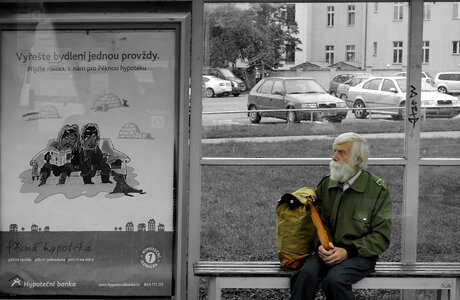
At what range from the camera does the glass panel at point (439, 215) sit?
240 inches

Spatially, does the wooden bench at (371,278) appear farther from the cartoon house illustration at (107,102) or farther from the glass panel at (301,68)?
the cartoon house illustration at (107,102)

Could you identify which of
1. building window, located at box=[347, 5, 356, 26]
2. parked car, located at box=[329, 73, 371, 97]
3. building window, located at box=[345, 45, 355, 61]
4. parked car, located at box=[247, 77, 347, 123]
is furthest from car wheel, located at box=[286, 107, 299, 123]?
building window, located at box=[347, 5, 356, 26]

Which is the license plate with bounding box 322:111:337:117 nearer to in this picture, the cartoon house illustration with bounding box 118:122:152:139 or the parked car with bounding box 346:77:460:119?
the parked car with bounding box 346:77:460:119

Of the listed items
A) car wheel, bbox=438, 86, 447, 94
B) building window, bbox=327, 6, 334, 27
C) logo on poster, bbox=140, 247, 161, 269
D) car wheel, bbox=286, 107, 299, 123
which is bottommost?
logo on poster, bbox=140, 247, 161, 269

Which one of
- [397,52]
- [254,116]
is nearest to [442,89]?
[397,52]

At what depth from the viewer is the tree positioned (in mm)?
6023

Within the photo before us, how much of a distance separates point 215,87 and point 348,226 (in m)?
1.47

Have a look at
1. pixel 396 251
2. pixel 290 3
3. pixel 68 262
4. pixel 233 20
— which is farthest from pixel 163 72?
pixel 396 251

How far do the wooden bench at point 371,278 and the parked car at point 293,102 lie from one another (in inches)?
45.6

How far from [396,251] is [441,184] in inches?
24.2

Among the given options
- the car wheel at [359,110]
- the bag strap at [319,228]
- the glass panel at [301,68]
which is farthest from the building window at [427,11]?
the bag strap at [319,228]

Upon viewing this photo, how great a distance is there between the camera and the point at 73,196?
5.90 meters

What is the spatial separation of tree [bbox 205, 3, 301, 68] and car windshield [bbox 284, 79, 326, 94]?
18cm

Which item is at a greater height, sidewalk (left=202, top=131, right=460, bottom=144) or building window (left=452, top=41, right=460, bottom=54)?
building window (left=452, top=41, right=460, bottom=54)
